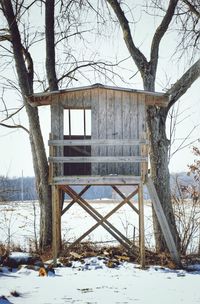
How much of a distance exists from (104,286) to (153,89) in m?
7.01

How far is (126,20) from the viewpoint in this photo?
14.0 metres

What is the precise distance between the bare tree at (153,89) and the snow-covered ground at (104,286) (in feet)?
8.82

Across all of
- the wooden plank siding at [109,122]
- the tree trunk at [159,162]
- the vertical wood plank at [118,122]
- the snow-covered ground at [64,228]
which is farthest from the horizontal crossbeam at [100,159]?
the tree trunk at [159,162]

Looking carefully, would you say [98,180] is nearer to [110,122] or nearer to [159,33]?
[110,122]

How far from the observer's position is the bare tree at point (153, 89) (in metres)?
13.1

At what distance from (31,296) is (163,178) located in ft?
21.2

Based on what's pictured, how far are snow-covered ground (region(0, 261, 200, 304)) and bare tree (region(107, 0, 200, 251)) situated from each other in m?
2.69

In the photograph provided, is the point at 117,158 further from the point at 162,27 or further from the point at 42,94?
the point at 162,27

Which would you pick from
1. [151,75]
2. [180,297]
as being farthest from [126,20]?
[180,297]

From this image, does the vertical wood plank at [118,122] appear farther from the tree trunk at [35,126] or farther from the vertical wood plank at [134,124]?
the tree trunk at [35,126]

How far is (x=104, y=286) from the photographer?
9.48m

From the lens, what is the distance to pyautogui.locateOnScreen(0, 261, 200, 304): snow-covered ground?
8305 millimetres

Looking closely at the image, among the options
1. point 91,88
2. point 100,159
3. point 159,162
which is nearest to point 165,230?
point 159,162

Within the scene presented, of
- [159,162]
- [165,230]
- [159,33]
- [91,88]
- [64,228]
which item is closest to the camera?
[91,88]
